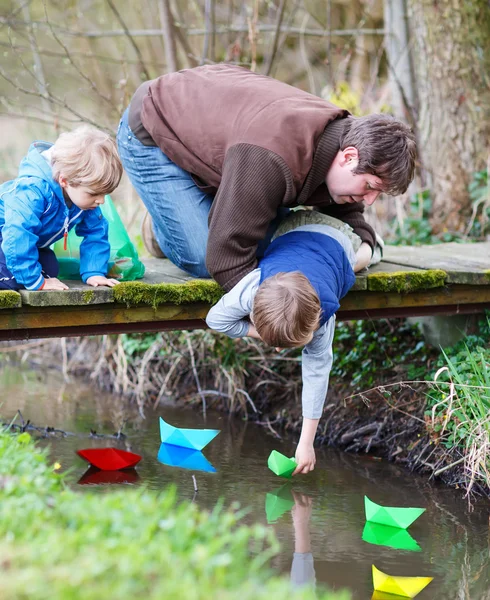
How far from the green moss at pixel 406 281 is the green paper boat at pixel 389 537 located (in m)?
1.15

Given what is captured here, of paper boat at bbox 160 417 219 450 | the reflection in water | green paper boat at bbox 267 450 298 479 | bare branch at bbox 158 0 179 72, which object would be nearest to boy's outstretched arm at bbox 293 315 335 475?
the reflection in water

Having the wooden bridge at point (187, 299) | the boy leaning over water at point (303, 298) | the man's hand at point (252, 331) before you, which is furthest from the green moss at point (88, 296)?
the man's hand at point (252, 331)

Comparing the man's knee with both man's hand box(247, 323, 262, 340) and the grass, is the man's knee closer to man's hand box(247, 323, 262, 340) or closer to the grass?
man's hand box(247, 323, 262, 340)

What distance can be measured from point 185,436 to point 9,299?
153 cm

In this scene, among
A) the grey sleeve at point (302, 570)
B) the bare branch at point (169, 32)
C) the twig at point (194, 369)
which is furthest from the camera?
the bare branch at point (169, 32)

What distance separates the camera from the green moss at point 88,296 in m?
3.36

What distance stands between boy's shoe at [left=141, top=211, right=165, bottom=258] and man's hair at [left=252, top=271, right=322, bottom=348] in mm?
1431

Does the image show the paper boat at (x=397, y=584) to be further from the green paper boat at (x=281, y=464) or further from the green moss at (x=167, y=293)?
the green moss at (x=167, y=293)

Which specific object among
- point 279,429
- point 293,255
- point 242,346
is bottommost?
point 279,429

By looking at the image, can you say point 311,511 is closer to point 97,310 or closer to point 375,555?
point 375,555

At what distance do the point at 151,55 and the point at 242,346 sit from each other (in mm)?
5235

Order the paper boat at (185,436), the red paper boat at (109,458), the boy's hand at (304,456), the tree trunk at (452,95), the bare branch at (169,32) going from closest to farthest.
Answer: the boy's hand at (304,456)
the red paper boat at (109,458)
the paper boat at (185,436)
the bare branch at (169,32)
the tree trunk at (452,95)

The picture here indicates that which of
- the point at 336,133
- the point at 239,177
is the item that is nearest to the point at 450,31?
the point at 336,133

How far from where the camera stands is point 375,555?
3.19m
